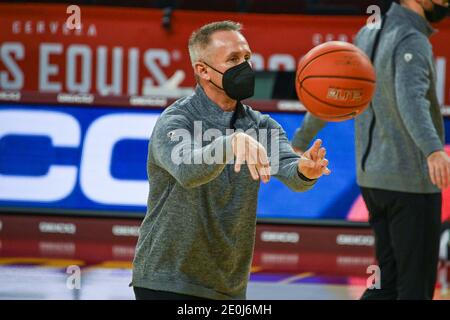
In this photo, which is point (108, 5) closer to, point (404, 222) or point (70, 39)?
point (70, 39)

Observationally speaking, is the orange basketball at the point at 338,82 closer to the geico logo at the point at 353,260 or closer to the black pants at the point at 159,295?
the black pants at the point at 159,295

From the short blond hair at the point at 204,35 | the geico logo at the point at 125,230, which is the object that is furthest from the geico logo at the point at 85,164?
the short blond hair at the point at 204,35

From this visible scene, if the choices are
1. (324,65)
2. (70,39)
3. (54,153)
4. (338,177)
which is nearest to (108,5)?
(70,39)

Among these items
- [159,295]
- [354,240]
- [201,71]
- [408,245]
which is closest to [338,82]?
[408,245]

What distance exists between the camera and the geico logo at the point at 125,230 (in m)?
8.67

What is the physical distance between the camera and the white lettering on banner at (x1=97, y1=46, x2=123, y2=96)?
1152cm

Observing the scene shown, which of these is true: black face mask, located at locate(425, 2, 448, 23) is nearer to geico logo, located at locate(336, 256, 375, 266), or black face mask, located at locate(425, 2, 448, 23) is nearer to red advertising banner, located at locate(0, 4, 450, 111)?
geico logo, located at locate(336, 256, 375, 266)

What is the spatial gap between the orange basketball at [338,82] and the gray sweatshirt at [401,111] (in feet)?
0.60

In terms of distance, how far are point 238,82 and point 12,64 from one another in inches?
322

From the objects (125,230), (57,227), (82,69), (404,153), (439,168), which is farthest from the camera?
(82,69)

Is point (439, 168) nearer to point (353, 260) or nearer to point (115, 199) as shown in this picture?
point (353, 260)

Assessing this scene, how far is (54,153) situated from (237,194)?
201 inches

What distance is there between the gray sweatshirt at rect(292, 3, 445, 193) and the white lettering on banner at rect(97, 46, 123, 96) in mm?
6285

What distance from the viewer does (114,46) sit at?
453 inches
